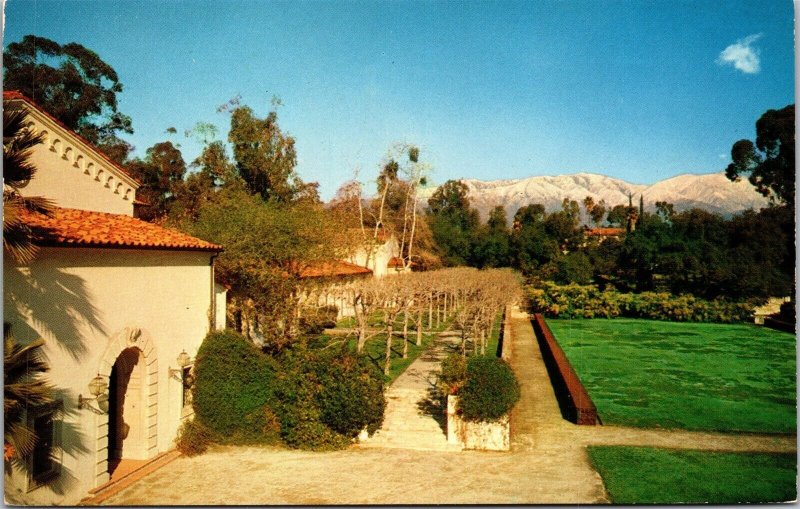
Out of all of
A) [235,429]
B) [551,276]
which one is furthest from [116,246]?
[551,276]

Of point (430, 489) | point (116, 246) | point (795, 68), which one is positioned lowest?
point (430, 489)

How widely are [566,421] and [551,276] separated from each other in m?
28.2

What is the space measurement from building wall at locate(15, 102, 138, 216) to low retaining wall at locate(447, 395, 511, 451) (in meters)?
10.1

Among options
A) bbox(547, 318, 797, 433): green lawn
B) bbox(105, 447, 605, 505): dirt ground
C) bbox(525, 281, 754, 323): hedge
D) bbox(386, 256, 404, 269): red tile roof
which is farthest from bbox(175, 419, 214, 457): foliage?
bbox(386, 256, 404, 269): red tile roof

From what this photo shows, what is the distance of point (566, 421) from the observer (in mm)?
15188

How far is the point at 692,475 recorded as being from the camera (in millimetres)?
11117

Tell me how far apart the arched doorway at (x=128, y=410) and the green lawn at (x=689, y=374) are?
11.9m

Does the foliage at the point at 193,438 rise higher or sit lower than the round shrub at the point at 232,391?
lower

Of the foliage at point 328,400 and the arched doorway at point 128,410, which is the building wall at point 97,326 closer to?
the arched doorway at point 128,410

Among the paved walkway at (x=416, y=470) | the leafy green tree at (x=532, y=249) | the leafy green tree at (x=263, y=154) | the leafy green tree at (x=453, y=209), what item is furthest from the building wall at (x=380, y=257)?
the paved walkway at (x=416, y=470)

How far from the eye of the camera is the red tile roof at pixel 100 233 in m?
9.55

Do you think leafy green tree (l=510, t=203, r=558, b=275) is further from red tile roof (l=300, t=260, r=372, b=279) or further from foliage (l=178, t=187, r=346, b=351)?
foliage (l=178, t=187, r=346, b=351)

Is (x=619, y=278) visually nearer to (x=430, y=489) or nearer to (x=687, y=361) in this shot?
(x=687, y=361)

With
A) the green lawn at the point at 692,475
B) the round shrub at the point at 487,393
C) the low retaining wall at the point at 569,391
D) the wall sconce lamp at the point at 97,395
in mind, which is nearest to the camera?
the wall sconce lamp at the point at 97,395
